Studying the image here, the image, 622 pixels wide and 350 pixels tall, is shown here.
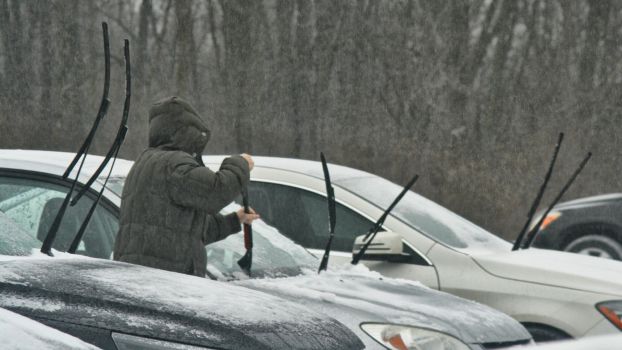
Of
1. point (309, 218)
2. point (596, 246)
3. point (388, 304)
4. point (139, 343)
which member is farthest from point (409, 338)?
point (596, 246)

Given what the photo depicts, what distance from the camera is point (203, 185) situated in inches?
195

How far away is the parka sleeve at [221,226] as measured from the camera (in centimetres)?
534

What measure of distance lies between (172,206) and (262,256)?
65cm

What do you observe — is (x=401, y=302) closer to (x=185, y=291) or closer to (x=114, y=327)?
(x=185, y=291)

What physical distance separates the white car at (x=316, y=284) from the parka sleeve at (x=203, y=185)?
1.18 ft

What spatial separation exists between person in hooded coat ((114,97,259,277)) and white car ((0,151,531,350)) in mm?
261

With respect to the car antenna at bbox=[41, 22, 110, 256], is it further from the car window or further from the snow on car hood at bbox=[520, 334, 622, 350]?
the snow on car hood at bbox=[520, 334, 622, 350]

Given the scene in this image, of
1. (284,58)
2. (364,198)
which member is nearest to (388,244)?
(364,198)

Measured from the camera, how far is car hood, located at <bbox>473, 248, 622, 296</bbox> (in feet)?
21.0

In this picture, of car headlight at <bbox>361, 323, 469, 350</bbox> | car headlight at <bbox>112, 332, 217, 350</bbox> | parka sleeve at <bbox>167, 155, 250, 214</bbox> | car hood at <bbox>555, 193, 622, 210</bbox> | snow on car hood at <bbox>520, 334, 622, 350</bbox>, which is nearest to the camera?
snow on car hood at <bbox>520, 334, 622, 350</bbox>

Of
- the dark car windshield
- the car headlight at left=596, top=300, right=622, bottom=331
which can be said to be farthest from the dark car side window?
the dark car windshield

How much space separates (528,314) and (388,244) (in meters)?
0.81

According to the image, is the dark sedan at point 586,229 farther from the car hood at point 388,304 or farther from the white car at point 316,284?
the car hood at point 388,304

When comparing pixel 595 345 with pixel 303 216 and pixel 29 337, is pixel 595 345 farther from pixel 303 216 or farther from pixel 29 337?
pixel 303 216
